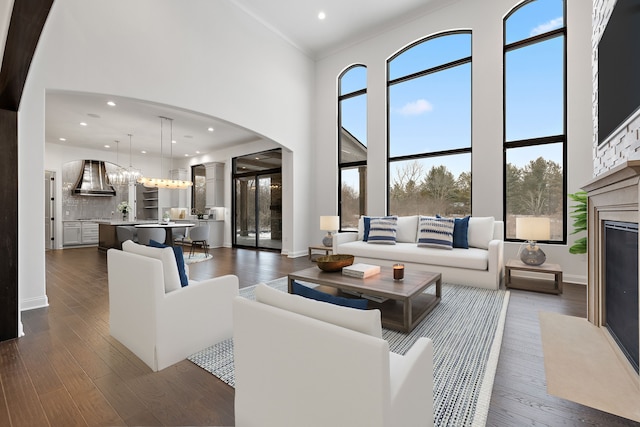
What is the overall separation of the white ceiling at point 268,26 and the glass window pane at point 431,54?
1.93 ft

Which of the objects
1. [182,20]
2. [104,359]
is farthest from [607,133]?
[182,20]

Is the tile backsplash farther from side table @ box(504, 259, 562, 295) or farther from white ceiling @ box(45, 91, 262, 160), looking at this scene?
side table @ box(504, 259, 562, 295)

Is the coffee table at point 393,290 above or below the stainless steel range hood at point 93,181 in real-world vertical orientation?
below

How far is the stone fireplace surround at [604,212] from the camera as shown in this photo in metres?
1.70

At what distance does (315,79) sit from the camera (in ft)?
23.3

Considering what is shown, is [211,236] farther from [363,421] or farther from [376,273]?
[363,421]

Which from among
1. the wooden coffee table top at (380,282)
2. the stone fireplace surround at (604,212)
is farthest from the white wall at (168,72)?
the stone fireplace surround at (604,212)

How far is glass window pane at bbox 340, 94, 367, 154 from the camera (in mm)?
6340

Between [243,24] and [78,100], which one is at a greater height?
[243,24]

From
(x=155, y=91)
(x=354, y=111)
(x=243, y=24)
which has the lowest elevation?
(x=155, y=91)

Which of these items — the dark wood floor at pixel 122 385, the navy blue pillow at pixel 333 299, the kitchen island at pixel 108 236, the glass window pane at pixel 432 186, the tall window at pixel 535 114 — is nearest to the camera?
the navy blue pillow at pixel 333 299

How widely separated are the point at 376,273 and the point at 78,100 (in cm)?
592

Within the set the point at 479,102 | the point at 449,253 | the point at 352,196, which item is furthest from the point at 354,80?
the point at 449,253

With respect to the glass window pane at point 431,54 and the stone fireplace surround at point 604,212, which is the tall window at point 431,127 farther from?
the stone fireplace surround at point 604,212
